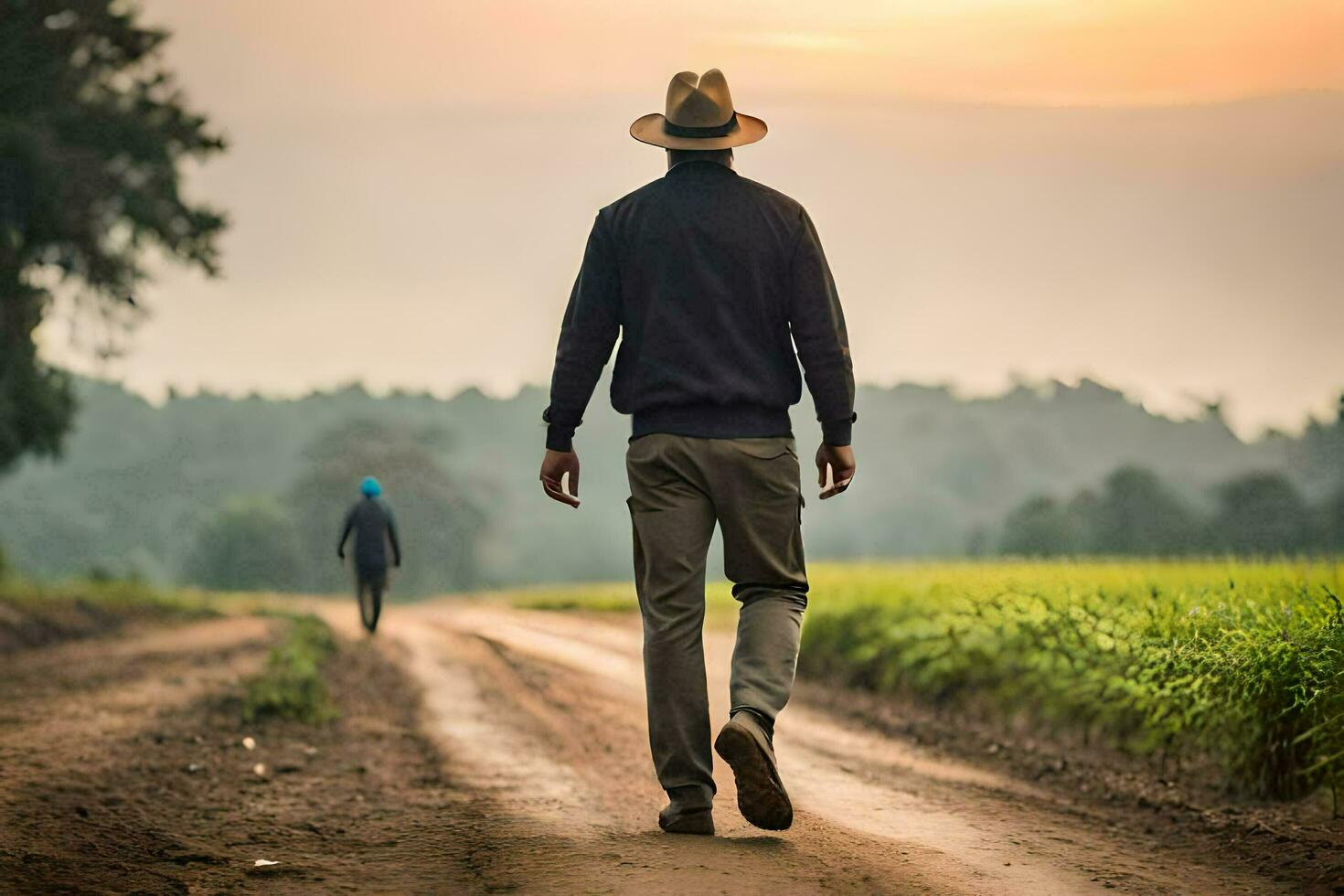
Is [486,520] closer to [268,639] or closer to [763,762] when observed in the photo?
[268,639]

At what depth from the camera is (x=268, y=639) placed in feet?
62.6

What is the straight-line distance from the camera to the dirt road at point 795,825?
4301 millimetres

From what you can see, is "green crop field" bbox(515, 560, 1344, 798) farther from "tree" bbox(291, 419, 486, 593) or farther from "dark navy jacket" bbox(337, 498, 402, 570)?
"tree" bbox(291, 419, 486, 593)

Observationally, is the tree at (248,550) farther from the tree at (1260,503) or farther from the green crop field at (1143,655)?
the green crop field at (1143,655)

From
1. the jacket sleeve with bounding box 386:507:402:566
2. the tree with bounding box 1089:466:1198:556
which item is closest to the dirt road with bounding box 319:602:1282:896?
the jacket sleeve with bounding box 386:507:402:566

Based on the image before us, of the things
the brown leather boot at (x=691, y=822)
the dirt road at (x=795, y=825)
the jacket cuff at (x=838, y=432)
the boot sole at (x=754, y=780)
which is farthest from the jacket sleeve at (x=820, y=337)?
the dirt road at (x=795, y=825)

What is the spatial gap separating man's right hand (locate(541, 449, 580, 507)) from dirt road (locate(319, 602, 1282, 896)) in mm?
1258

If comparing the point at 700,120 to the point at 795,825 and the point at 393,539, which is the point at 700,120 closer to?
the point at 795,825

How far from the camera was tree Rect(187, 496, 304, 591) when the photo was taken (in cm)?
8206

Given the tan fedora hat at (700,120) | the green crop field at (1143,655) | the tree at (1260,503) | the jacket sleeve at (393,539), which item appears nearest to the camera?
the tan fedora hat at (700,120)

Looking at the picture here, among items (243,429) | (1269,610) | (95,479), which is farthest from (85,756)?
(243,429)

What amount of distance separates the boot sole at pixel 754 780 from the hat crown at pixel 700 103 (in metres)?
2.21

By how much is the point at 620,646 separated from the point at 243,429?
121 metres

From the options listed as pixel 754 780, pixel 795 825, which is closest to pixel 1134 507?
pixel 795 825
